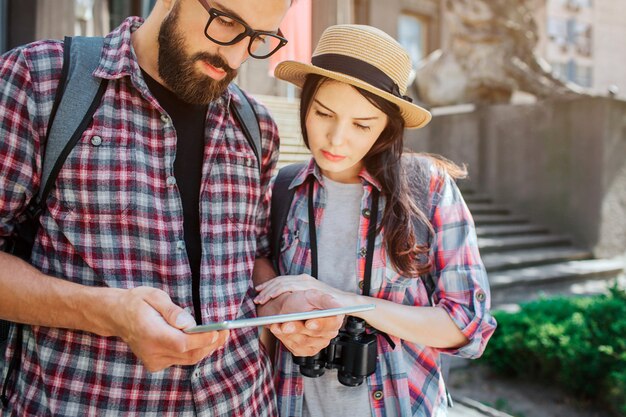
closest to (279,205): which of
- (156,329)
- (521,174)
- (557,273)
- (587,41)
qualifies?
(156,329)

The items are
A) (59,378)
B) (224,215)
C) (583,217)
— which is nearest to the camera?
(59,378)

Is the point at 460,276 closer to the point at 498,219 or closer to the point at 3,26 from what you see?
the point at 3,26

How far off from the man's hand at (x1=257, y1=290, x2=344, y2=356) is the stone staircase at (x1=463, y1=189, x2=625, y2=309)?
5.66 metres

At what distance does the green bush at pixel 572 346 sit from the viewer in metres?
4.29

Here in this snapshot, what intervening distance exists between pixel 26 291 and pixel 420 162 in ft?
4.72

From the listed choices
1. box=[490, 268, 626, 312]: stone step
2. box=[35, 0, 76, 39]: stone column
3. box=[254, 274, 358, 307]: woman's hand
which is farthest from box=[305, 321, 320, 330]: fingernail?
box=[490, 268, 626, 312]: stone step

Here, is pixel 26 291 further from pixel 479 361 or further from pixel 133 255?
pixel 479 361

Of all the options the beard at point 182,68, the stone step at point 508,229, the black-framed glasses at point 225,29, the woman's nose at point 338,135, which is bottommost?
the stone step at point 508,229

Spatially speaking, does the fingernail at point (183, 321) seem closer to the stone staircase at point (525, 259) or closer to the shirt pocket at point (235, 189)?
the shirt pocket at point (235, 189)

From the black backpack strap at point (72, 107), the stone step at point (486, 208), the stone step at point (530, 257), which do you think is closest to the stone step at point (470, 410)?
the black backpack strap at point (72, 107)

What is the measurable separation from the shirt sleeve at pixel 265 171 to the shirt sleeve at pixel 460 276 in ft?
2.06

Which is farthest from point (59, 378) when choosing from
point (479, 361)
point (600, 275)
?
point (600, 275)

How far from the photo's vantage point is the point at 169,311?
133cm

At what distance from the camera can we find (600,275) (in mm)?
8805
